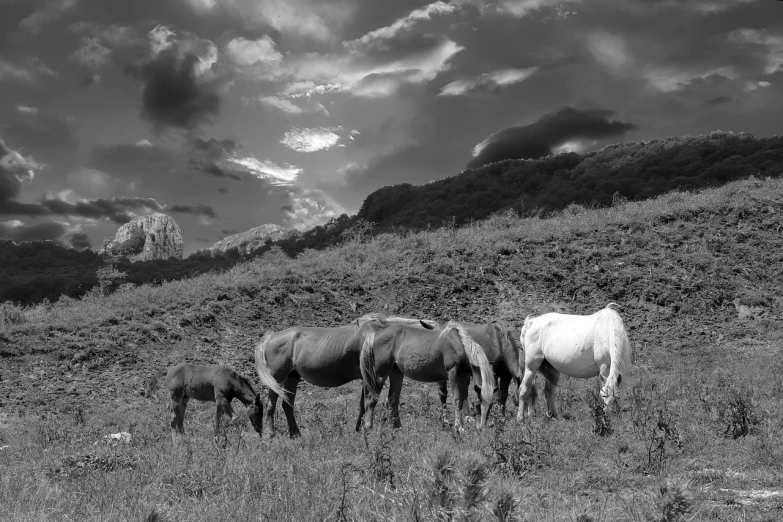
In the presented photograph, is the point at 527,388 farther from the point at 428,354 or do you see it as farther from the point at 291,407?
the point at 291,407

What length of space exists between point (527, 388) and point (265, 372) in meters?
5.05

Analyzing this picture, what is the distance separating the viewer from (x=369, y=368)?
11352mm

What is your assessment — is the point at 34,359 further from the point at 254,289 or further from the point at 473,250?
the point at 473,250

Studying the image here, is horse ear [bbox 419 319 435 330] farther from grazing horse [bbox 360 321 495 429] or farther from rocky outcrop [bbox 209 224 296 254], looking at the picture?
rocky outcrop [bbox 209 224 296 254]

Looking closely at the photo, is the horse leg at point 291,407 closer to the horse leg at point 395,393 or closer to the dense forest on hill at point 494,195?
the horse leg at point 395,393

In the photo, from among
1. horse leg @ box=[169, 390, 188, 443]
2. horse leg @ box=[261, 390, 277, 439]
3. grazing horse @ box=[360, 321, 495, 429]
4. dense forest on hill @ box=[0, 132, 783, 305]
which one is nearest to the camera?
grazing horse @ box=[360, 321, 495, 429]

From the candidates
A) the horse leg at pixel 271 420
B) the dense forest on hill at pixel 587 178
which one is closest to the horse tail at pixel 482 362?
the horse leg at pixel 271 420

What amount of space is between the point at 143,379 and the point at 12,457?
743cm

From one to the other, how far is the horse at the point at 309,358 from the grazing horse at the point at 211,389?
0.57 metres

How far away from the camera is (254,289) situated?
78.9 feet

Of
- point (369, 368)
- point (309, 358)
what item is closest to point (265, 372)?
point (309, 358)

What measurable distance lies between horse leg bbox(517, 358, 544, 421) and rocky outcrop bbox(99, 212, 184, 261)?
66.4 metres

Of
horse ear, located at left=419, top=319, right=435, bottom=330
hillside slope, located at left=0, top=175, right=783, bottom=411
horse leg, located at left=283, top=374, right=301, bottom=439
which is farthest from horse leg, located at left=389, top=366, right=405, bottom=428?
hillside slope, located at left=0, top=175, right=783, bottom=411

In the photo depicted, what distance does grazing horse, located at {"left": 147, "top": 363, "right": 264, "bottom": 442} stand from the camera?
1240cm
